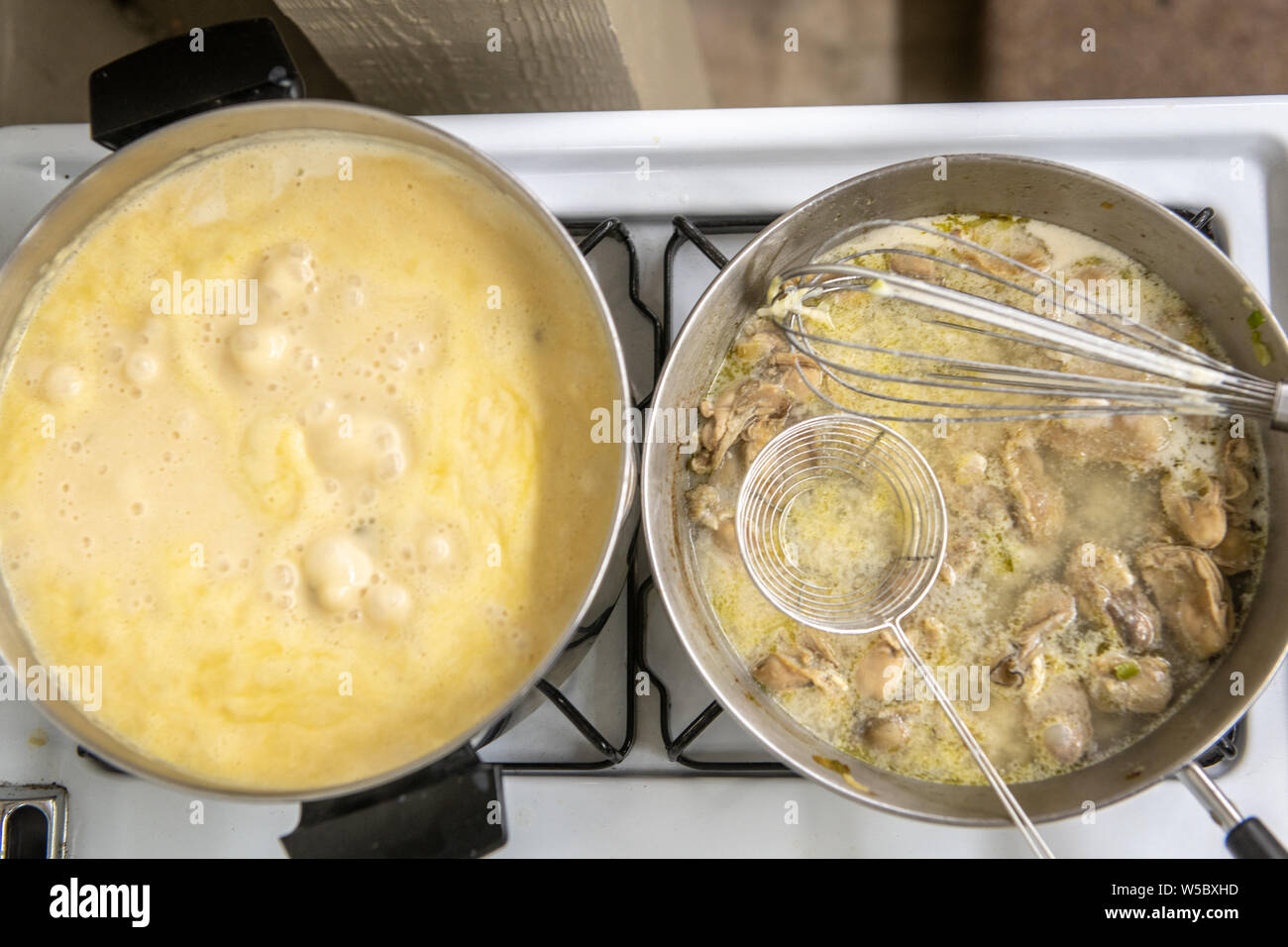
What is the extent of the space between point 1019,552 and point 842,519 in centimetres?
15

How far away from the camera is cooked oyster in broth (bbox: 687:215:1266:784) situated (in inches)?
31.0

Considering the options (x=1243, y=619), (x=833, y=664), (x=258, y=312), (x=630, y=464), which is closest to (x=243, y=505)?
(x=258, y=312)

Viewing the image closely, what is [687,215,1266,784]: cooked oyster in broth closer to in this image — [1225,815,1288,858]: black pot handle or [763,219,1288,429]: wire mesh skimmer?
[763,219,1288,429]: wire mesh skimmer

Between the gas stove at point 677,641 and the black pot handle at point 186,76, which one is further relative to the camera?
the gas stove at point 677,641

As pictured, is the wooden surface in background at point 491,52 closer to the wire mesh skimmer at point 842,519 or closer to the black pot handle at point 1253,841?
the wire mesh skimmer at point 842,519

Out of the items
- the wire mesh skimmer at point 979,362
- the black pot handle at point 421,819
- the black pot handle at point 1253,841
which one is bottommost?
the black pot handle at point 1253,841

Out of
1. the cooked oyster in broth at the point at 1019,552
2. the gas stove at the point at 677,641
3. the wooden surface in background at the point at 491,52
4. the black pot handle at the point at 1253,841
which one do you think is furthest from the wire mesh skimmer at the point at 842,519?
the wooden surface in background at the point at 491,52

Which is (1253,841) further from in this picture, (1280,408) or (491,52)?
(491,52)

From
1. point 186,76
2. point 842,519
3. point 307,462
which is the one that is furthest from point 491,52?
point 842,519

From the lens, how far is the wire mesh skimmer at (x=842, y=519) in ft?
2.61

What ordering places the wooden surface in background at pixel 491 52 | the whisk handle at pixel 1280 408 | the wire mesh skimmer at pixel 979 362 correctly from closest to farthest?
the whisk handle at pixel 1280 408, the wire mesh skimmer at pixel 979 362, the wooden surface in background at pixel 491 52

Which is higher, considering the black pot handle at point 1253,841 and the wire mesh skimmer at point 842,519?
the wire mesh skimmer at point 842,519

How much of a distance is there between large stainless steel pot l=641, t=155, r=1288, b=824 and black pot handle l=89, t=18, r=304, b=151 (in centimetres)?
39

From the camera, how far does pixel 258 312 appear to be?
0.73 m
